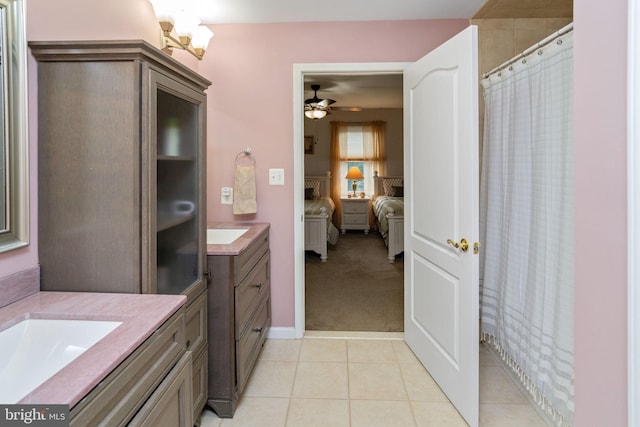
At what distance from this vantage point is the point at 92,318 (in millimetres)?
1009

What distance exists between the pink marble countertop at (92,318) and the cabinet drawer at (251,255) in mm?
735

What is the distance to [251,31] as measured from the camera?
8.90 feet

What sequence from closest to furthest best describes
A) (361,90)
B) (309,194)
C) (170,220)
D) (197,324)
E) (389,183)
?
(170,220), (197,324), (361,90), (309,194), (389,183)

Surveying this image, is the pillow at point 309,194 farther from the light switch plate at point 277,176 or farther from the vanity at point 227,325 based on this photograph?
the vanity at point 227,325

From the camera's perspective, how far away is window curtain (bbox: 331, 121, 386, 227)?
8.06 metres

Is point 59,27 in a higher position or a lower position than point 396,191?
higher

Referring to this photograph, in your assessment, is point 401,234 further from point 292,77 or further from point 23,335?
point 23,335

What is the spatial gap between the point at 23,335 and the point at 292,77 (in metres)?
2.28

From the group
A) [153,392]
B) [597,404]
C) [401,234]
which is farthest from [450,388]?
[401,234]

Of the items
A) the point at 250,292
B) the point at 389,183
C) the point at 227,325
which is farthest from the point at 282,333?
the point at 389,183

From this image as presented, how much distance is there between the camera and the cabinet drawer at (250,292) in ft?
6.22

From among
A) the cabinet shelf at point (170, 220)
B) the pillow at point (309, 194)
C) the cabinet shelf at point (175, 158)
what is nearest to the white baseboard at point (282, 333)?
the cabinet shelf at point (170, 220)

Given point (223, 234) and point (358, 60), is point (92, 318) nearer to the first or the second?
point (223, 234)

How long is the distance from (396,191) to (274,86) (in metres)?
5.33
